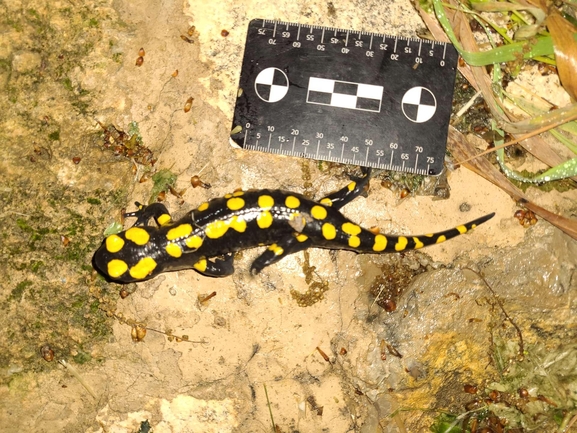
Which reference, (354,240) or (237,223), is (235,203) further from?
(354,240)

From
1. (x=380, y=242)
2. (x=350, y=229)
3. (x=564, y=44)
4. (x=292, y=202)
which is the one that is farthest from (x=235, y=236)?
(x=564, y=44)

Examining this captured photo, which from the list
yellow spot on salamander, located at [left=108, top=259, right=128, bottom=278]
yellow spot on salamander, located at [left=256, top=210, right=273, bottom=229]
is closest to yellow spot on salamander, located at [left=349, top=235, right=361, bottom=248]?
yellow spot on salamander, located at [left=256, top=210, right=273, bottom=229]

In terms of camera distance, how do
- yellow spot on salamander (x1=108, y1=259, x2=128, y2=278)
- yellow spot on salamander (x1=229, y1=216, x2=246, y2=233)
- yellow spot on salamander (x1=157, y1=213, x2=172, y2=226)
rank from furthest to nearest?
yellow spot on salamander (x1=157, y1=213, x2=172, y2=226) → yellow spot on salamander (x1=229, y1=216, x2=246, y2=233) → yellow spot on salamander (x1=108, y1=259, x2=128, y2=278)

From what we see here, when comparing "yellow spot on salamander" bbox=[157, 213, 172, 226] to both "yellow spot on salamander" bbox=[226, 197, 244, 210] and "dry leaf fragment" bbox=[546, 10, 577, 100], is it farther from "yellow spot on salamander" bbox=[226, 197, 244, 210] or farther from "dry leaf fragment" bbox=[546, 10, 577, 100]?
"dry leaf fragment" bbox=[546, 10, 577, 100]

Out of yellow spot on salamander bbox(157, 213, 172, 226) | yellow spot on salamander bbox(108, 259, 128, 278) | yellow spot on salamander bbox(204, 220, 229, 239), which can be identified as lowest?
yellow spot on salamander bbox(108, 259, 128, 278)

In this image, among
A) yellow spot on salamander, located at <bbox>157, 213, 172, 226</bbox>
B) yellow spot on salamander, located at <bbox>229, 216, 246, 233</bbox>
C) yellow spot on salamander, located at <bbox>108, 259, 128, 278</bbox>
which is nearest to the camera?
yellow spot on salamander, located at <bbox>108, 259, 128, 278</bbox>

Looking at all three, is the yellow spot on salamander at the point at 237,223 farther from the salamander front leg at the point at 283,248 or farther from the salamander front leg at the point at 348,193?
the salamander front leg at the point at 348,193

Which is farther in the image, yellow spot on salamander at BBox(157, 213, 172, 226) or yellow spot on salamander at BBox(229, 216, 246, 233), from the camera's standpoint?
yellow spot on salamander at BBox(157, 213, 172, 226)
